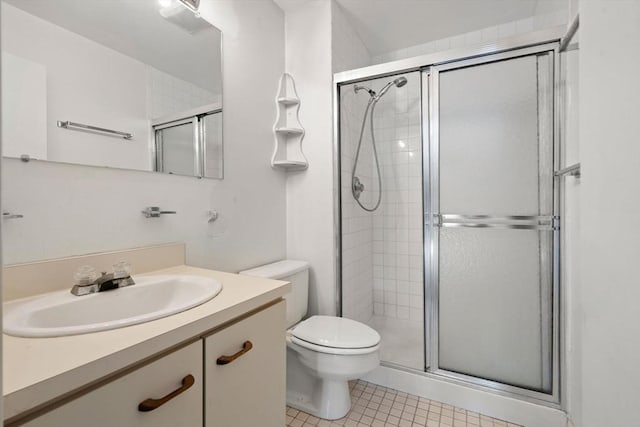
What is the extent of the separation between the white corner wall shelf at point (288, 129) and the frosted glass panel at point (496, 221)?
0.85 metres

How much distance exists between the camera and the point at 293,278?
6.06 ft

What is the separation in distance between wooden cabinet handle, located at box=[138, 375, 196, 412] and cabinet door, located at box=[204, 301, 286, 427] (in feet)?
0.20

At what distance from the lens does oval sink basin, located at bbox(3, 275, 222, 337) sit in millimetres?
740

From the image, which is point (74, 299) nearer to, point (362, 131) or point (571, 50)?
point (362, 131)

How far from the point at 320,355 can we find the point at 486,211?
1.07 meters

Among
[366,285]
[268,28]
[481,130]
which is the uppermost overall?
[268,28]

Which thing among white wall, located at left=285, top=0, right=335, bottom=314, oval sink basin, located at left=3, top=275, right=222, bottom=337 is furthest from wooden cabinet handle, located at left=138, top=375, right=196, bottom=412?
white wall, located at left=285, top=0, right=335, bottom=314

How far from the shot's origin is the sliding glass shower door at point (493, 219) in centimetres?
156

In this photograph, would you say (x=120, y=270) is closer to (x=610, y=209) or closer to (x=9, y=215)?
(x=9, y=215)

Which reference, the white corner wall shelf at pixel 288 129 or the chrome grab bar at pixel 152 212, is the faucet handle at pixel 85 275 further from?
the white corner wall shelf at pixel 288 129

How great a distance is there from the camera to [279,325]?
110 cm

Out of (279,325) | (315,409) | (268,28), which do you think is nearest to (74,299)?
(279,325)

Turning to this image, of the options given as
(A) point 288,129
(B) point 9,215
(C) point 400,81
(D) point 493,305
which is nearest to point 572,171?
(D) point 493,305

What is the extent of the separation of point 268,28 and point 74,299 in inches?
69.8
